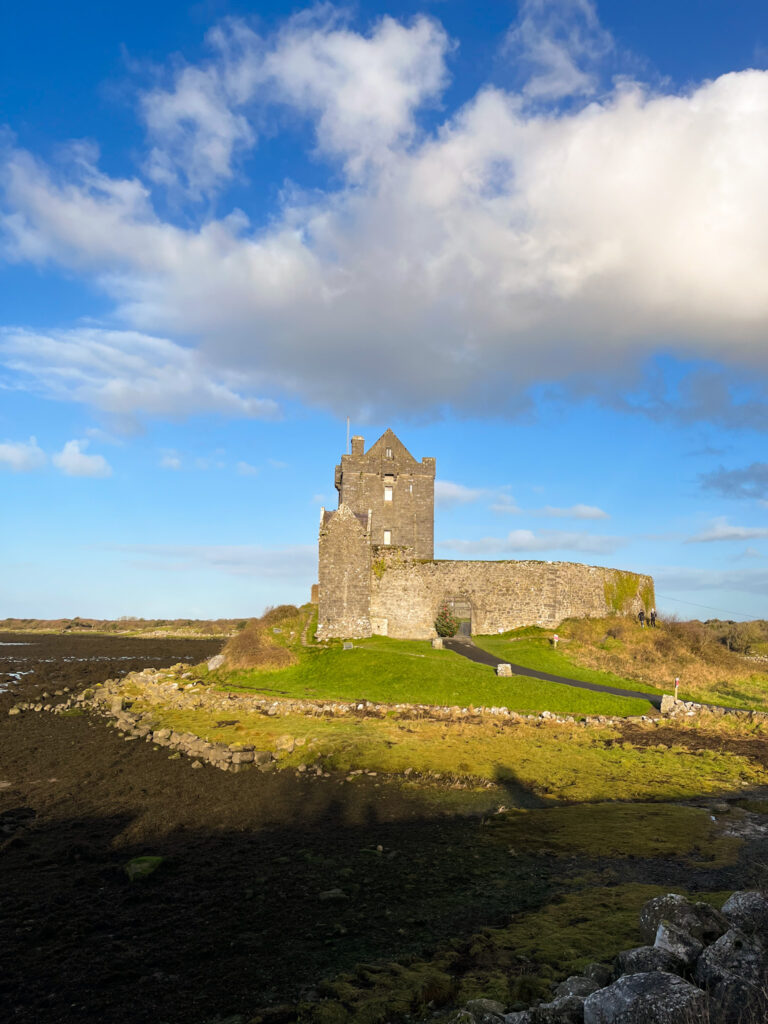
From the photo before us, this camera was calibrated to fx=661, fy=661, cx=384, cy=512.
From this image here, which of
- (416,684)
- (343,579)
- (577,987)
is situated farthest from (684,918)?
(343,579)

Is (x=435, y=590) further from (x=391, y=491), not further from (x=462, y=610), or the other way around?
(x=391, y=491)

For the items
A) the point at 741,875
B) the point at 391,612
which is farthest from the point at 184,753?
the point at 391,612

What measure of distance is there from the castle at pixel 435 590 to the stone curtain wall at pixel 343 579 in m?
0.06

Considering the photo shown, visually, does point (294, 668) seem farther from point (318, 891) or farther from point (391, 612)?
point (318, 891)

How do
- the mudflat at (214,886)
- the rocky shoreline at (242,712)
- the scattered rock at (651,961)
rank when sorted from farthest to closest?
the rocky shoreline at (242,712) → the mudflat at (214,886) → the scattered rock at (651,961)

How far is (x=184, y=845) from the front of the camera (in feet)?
40.8

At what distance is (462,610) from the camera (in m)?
44.3

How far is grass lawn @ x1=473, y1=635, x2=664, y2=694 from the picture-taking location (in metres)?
31.5

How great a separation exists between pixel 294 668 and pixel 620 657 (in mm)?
17707

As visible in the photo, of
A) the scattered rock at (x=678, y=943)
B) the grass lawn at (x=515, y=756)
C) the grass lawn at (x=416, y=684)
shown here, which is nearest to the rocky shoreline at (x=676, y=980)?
the scattered rock at (x=678, y=943)

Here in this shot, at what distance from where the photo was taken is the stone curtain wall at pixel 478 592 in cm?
4388

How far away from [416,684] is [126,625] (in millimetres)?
Result: 98251

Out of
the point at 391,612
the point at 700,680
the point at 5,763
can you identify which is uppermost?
the point at 391,612

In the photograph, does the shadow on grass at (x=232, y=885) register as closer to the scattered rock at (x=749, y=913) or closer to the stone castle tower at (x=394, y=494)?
the scattered rock at (x=749, y=913)
